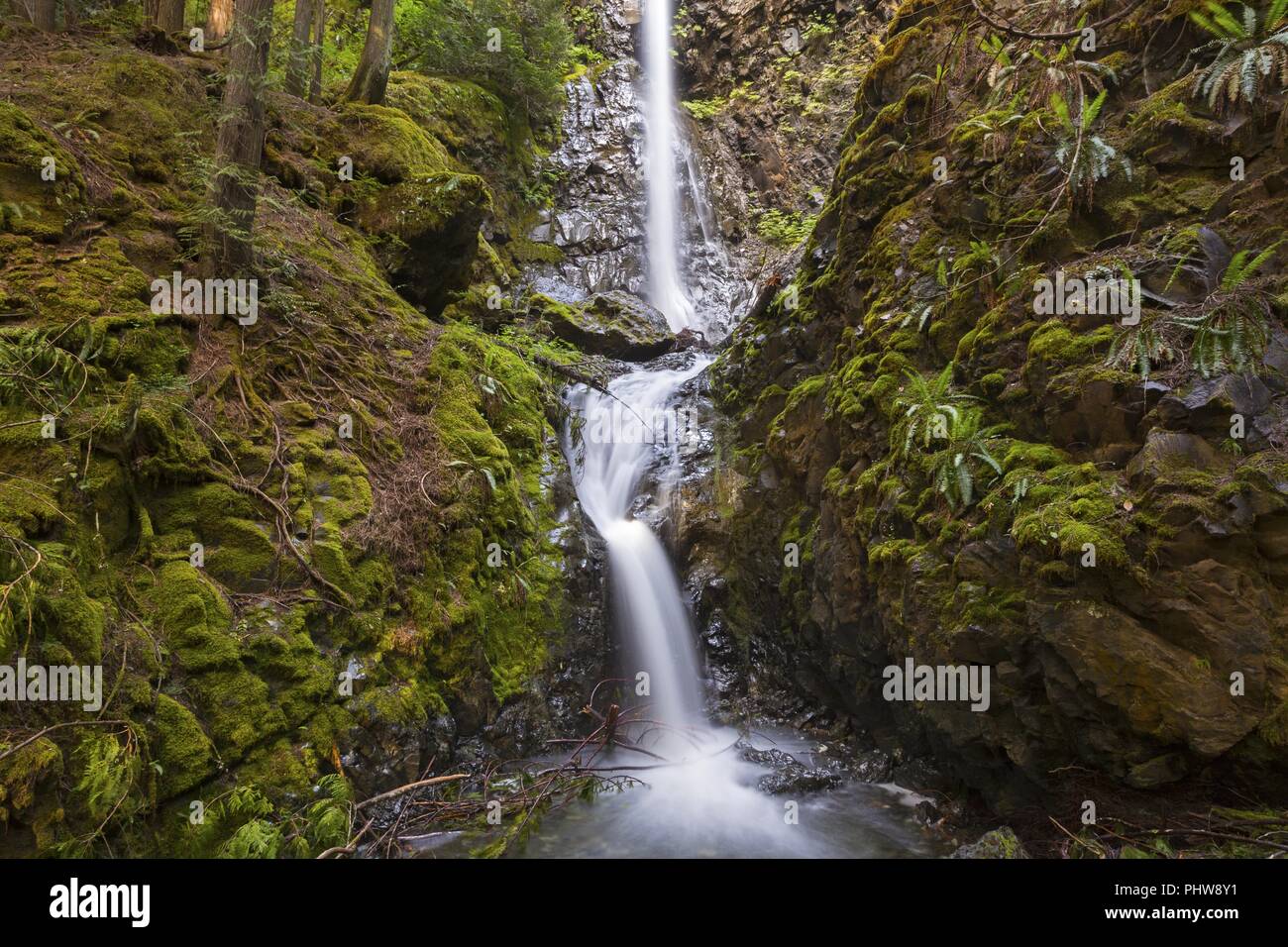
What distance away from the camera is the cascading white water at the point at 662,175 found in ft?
53.8

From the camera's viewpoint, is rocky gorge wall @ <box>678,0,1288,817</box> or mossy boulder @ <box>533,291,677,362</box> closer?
rocky gorge wall @ <box>678,0,1288,817</box>

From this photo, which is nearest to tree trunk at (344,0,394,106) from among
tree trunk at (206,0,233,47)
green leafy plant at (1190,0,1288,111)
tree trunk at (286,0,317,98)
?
tree trunk at (286,0,317,98)

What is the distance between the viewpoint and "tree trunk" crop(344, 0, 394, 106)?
10.1m

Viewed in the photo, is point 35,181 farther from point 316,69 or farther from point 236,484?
point 316,69

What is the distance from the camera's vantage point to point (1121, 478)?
14.9 ft

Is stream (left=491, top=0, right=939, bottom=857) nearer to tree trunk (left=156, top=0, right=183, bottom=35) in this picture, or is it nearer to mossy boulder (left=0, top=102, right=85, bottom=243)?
mossy boulder (left=0, top=102, right=85, bottom=243)

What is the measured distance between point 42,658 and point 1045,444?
22.1 ft

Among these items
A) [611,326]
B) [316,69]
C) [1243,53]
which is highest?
[316,69]

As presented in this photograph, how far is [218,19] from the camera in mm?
9727

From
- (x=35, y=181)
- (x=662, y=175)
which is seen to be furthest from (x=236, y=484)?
(x=662, y=175)

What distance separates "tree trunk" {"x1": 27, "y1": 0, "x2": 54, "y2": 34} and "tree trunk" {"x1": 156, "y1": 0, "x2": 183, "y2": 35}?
→ 3.54 ft

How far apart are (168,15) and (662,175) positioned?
12.4 meters

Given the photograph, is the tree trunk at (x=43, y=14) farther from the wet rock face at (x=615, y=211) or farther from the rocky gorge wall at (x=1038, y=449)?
the rocky gorge wall at (x=1038, y=449)
